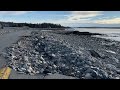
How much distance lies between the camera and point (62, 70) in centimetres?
638
